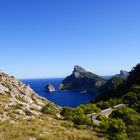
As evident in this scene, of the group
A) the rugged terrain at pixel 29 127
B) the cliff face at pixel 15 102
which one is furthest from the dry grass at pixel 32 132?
the cliff face at pixel 15 102

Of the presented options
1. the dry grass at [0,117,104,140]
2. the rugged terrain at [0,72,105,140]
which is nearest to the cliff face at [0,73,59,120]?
the rugged terrain at [0,72,105,140]

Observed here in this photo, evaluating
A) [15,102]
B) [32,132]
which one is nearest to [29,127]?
[32,132]

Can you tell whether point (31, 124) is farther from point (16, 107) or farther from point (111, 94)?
point (111, 94)

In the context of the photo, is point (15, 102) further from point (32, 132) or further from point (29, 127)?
point (32, 132)

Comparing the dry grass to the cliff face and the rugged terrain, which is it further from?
the cliff face

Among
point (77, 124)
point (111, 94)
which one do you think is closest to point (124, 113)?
point (77, 124)

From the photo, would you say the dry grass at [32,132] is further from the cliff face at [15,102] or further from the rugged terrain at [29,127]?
the cliff face at [15,102]

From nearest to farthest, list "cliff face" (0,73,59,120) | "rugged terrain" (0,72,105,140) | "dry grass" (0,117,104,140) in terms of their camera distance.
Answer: "dry grass" (0,117,104,140) → "rugged terrain" (0,72,105,140) → "cliff face" (0,73,59,120)

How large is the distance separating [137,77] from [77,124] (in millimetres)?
121630

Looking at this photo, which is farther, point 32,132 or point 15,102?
point 15,102

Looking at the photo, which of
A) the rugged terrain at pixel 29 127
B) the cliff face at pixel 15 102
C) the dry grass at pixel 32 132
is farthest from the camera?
the cliff face at pixel 15 102

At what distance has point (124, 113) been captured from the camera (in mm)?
57625

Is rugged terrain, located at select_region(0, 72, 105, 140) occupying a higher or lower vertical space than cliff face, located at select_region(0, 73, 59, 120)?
lower

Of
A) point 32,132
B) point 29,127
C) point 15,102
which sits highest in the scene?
point 15,102
